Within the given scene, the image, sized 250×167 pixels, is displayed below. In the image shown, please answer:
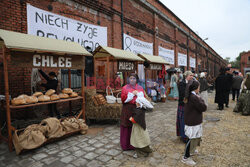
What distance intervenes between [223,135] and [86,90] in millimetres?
4584

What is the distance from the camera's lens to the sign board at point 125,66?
6967 millimetres

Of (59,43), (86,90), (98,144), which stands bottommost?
(98,144)

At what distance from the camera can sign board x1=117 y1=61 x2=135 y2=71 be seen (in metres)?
6.97

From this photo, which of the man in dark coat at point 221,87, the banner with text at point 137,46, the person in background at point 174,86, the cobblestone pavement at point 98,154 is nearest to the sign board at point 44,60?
the cobblestone pavement at point 98,154

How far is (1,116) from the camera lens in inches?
198

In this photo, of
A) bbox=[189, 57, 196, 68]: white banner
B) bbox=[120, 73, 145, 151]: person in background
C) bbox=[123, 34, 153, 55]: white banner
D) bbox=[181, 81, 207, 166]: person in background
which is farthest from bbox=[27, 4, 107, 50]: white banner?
bbox=[189, 57, 196, 68]: white banner

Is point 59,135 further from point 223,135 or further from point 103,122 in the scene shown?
point 223,135

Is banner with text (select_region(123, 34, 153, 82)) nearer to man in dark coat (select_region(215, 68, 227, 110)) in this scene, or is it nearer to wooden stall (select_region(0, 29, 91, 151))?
man in dark coat (select_region(215, 68, 227, 110))

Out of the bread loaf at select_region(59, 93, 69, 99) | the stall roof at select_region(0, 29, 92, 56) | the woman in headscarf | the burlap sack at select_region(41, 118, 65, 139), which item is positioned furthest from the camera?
the woman in headscarf

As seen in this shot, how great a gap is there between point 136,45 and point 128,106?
27.5 ft

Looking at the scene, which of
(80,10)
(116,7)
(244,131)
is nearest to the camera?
(244,131)

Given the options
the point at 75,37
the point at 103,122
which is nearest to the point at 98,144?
the point at 103,122

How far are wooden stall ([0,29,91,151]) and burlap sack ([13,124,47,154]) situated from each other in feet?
1.18

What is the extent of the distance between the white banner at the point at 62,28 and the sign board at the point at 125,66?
→ 2071 millimetres
